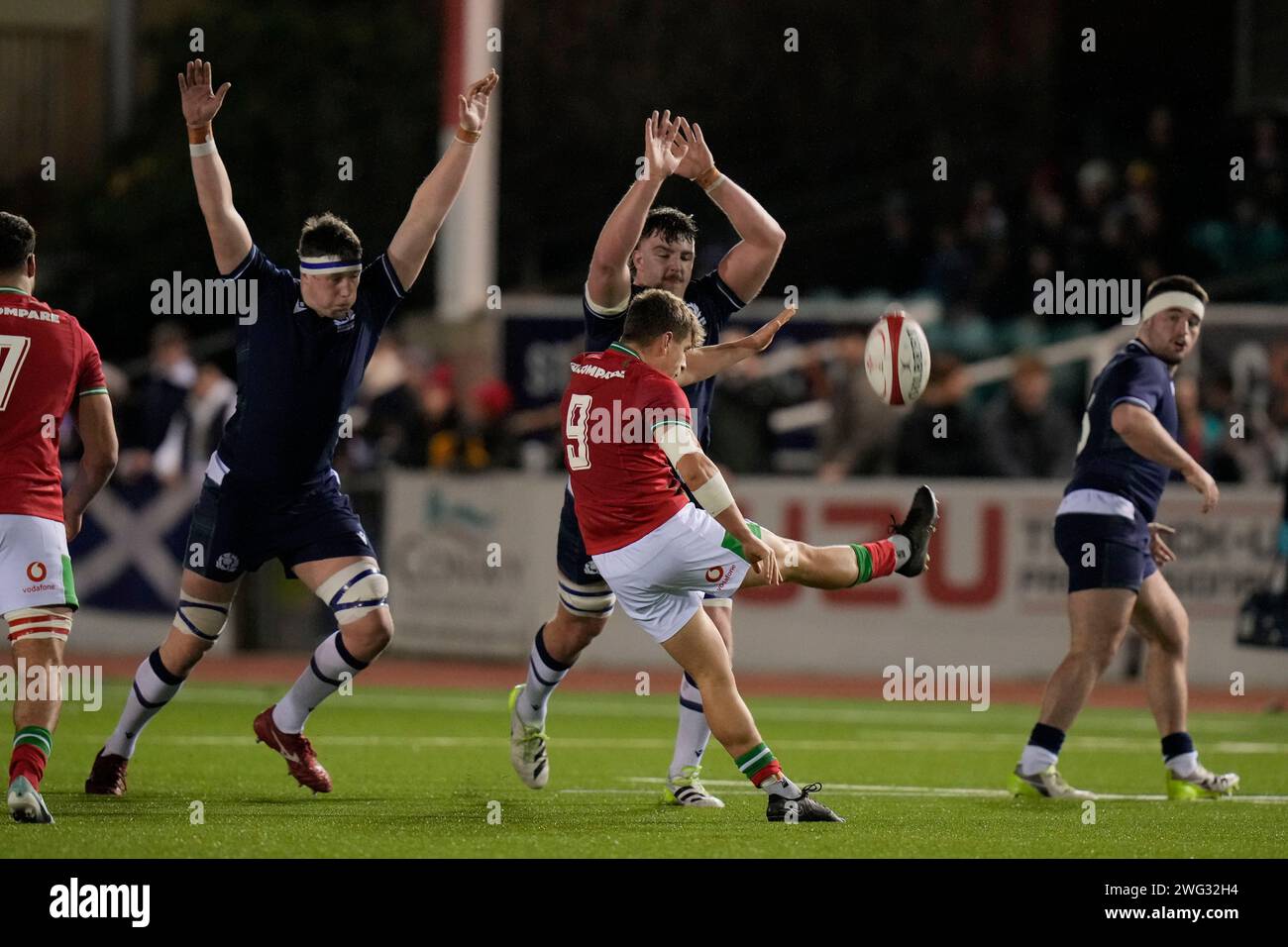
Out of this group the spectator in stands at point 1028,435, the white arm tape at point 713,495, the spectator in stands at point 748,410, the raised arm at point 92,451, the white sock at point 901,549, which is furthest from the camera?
the spectator in stands at point 748,410

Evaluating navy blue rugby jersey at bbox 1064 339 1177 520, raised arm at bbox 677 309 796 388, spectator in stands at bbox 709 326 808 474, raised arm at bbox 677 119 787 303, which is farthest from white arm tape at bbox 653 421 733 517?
spectator in stands at bbox 709 326 808 474

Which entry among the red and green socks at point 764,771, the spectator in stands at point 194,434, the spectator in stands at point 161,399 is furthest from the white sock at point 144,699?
the spectator in stands at point 161,399

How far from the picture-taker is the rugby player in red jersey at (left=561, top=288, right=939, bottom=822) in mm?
7910

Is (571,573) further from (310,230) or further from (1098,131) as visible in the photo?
(1098,131)

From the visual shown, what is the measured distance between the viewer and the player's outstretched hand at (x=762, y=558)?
7758 millimetres

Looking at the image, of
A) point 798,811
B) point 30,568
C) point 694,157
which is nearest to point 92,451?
point 30,568

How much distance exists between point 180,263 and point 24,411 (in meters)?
18.5

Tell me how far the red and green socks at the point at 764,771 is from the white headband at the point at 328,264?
2.67 metres

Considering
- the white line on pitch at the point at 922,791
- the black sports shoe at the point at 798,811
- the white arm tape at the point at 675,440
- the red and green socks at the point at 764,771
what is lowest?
the white line on pitch at the point at 922,791

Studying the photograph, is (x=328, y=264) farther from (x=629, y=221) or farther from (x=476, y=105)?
(x=629, y=221)

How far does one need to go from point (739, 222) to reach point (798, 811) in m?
2.69

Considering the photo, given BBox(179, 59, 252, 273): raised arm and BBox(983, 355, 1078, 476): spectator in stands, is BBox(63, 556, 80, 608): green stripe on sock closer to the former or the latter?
BBox(179, 59, 252, 273): raised arm

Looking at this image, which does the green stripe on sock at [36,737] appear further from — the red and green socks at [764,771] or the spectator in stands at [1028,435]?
the spectator in stands at [1028,435]
